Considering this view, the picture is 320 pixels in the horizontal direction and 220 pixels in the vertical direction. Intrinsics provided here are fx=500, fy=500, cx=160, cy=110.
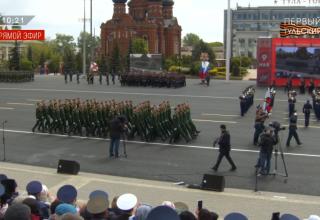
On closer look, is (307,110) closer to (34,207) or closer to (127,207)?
(127,207)

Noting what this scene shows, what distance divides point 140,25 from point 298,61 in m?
57.9

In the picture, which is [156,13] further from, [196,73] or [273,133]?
[273,133]

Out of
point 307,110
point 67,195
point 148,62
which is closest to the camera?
point 67,195

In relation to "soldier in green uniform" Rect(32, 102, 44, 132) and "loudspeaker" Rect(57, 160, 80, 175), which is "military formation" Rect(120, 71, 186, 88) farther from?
"loudspeaker" Rect(57, 160, 80, 175)

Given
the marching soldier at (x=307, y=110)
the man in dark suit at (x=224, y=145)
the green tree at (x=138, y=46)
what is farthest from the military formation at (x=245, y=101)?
the green tree at (x=138, y=46)

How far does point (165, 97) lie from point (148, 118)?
17471 mm

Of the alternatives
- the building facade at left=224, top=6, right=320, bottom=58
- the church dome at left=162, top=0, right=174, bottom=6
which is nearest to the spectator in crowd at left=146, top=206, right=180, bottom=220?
the church dome at left=162, top=0, right=174, bottom=6

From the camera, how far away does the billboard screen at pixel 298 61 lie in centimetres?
4553

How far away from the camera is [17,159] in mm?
16422

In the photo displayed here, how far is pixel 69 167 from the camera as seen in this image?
14.1 meters

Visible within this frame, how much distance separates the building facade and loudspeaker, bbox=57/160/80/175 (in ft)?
455

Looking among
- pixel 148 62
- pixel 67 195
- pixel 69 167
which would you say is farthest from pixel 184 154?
pixel 148 62

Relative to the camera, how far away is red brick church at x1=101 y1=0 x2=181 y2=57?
99.3 m

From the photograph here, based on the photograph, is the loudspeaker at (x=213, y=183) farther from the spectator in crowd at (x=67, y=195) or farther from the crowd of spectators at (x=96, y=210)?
the spectator in crowd at (x=67, y=195)
